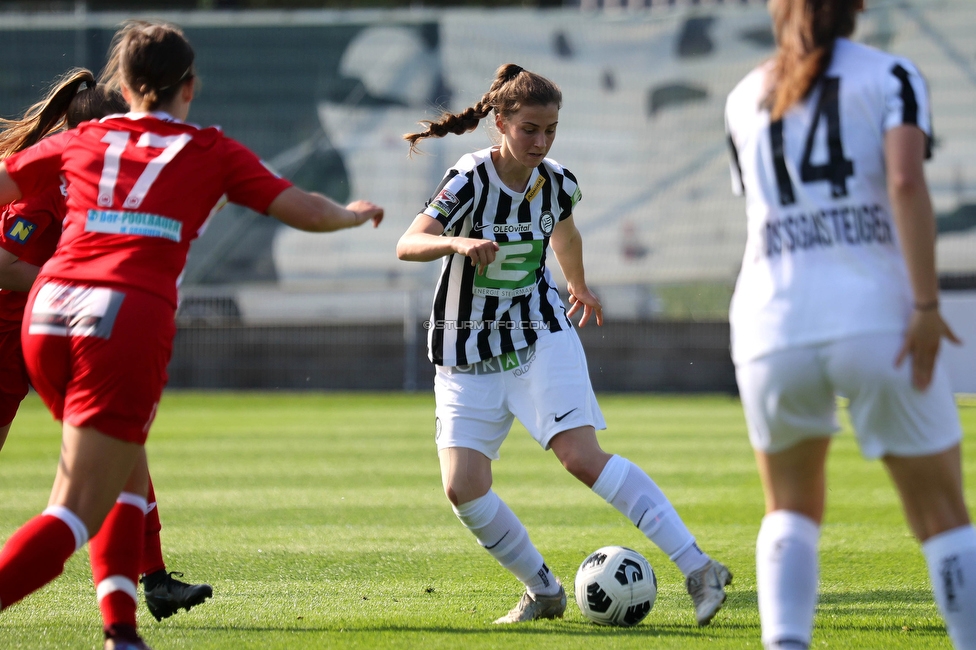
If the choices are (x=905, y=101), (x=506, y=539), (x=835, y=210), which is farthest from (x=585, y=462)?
(x=905, y=101)

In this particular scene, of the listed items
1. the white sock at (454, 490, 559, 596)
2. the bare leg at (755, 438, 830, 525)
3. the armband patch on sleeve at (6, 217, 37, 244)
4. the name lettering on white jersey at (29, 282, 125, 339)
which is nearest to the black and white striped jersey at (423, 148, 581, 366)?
the white sock at (454, 490, 559, 596)

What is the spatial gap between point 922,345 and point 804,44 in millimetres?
740

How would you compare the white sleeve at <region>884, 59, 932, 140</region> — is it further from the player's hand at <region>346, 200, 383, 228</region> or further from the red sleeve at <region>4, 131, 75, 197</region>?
the red sleeve at <region>4, 131, 75, 197</region>

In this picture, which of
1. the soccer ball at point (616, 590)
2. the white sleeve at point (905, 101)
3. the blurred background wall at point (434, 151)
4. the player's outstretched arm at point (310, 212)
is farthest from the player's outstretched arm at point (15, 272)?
the blurred background wall at point (434, 151)

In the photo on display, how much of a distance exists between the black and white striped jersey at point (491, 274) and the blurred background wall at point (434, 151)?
13225 millimetres

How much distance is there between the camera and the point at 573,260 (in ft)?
15.5

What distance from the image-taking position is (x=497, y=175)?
4.32m

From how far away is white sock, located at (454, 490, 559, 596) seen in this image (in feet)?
13.8

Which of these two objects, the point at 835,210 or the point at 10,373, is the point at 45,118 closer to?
the point at 10,373

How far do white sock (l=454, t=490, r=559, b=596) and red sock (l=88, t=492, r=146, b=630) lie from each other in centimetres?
125

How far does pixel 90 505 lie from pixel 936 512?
82.3 inches

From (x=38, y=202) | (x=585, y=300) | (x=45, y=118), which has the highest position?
(x=45, y=118)

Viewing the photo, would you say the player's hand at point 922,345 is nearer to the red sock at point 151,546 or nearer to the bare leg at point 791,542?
the bare leg at point 791,542

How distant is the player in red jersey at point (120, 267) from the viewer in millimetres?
2953
